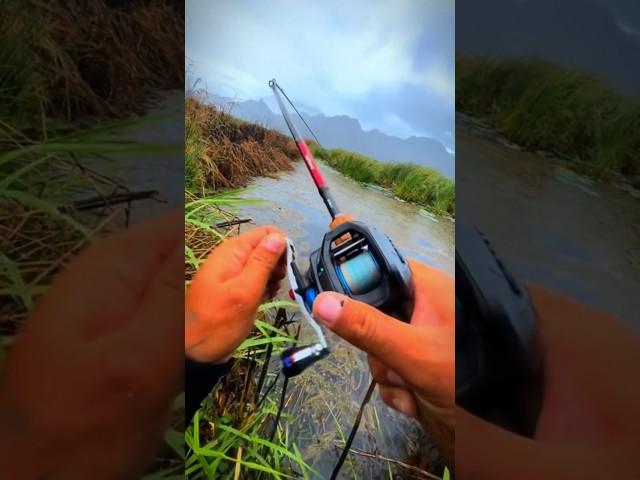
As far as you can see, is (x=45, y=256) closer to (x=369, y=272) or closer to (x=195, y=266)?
(x=195, y=266)

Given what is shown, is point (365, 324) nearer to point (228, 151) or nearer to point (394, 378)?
point (394, 378)

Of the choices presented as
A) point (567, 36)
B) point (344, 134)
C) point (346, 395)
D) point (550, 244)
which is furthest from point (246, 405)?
point (567, 36)

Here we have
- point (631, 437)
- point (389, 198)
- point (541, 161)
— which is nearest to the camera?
point (631, 437)

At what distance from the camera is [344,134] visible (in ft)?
4.33

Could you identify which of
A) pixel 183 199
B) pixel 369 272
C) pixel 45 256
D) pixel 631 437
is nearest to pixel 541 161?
pixel 369 272

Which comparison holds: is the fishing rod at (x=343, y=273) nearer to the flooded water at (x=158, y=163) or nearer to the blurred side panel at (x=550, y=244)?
the blurred side panel at (x=550, y=244)

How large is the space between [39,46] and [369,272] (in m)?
0.81

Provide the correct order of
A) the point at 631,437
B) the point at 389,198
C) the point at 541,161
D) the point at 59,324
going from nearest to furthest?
the point at 59,324 < the point at 631,437 < the point at 541,161 < the point at 389,198

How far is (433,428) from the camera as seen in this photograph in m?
1.27

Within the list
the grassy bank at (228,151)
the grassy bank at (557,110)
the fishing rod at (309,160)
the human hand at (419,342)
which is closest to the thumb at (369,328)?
the human hand at (419,342)

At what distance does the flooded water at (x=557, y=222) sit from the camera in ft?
3.87

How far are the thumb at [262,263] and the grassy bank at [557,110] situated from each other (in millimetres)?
566

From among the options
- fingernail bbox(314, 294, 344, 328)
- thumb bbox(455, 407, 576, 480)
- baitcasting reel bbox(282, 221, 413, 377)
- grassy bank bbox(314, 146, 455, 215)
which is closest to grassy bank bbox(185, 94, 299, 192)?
grassy bank bbox(314, 146, 455, 215)

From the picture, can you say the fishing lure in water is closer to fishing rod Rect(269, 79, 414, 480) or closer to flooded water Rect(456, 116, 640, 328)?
fishing rod Rect(269, 79, 414, 480)
